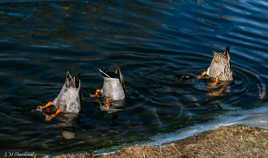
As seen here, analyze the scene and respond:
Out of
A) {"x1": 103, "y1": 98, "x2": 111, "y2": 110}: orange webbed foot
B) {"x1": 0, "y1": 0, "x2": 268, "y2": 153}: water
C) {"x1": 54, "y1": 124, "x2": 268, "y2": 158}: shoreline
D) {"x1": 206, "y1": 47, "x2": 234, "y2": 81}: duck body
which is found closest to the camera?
{"x1": 54, "y1": 124, "x2": 268, "y2": 158}: shoreline

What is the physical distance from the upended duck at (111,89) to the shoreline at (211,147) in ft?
6.48

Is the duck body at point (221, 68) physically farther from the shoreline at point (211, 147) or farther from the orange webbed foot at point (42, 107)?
the orange webbed foot at point (42, 107)

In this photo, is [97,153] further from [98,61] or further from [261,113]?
[98,61]

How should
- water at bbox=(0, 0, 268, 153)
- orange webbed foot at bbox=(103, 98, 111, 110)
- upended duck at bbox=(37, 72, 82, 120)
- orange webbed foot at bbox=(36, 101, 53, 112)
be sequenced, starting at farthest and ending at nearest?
orange webbed foot at bbox=(103, 98, 111, 110), orange webbed foot at bbox=(36, 101, 53, 112), upended duck at bbox=(37, 72, 82, 120), water at bbox=(0, 0, 268, 153)

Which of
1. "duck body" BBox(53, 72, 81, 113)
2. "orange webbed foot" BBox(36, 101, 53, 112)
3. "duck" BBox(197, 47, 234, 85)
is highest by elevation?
"duck" BBox(197, 47, 234, 85)

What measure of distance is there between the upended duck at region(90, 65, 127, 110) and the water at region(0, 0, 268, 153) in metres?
0.24

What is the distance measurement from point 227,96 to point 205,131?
7.86 ft

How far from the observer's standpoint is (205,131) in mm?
5418

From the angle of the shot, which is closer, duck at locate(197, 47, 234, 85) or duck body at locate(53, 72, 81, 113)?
duck body at locate(53, 72, 81, 113)

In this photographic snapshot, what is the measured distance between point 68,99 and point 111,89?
3.01 feet

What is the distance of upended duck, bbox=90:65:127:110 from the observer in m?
6.74

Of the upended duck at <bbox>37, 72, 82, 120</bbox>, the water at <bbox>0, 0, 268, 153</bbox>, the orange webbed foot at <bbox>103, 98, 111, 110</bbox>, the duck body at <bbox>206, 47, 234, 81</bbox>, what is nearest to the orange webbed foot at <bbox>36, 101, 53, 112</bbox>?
the upended duck at <bbox>37, 72, 82, 120</bbox>

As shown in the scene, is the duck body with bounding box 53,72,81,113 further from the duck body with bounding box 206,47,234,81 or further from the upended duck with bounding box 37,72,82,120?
the duck body with bounding box 206,47,234,81

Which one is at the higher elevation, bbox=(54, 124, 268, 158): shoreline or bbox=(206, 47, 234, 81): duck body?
bbox=(206, 47, 234, 81): duck body
